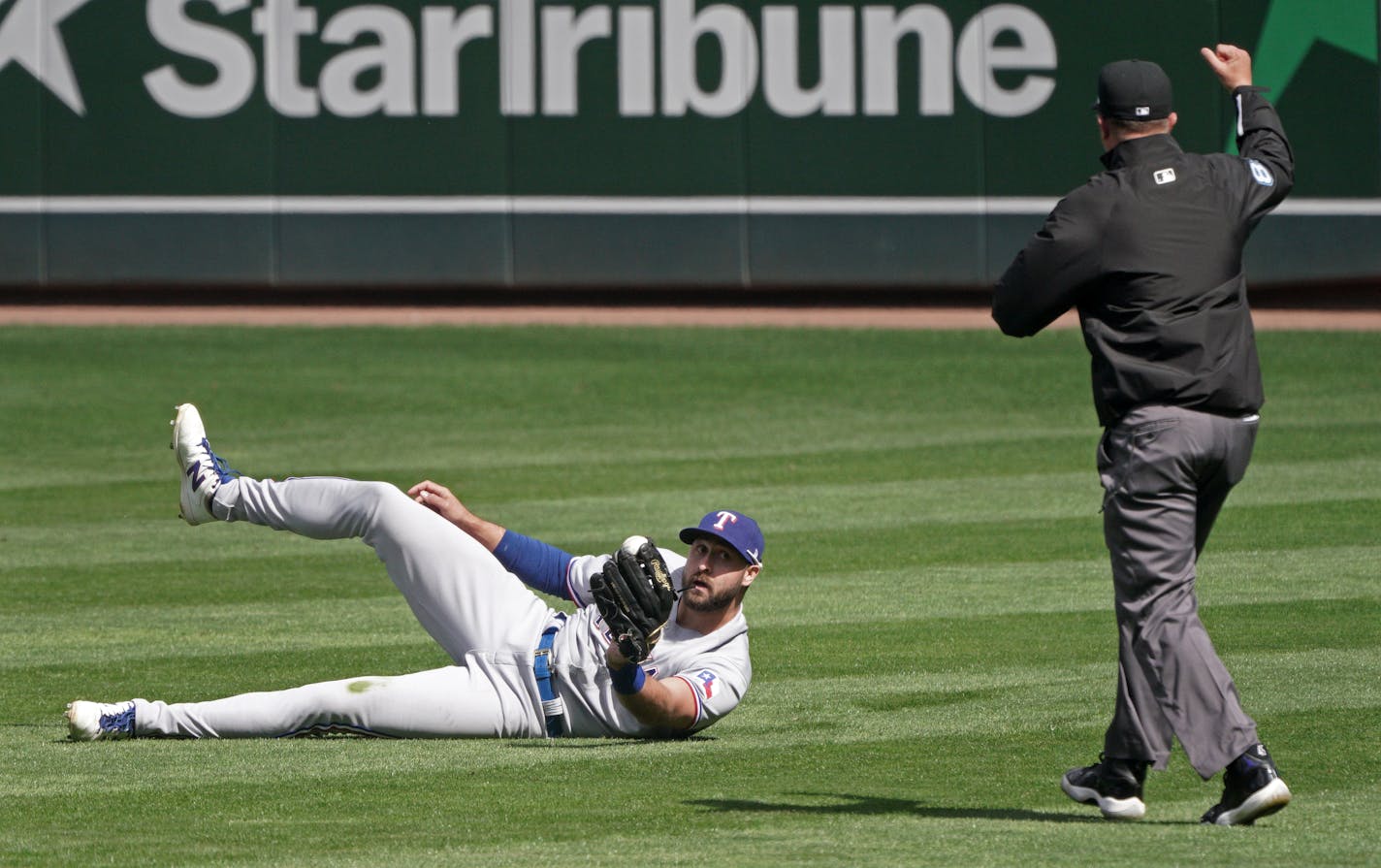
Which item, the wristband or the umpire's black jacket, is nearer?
the umpire's black jacket

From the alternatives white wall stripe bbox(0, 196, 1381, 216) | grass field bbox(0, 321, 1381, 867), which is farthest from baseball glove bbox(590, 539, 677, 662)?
white wall stripe bbox(0, 196, 1381, 216)

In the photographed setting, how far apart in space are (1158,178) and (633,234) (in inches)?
625

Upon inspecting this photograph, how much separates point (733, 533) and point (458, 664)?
102 cm

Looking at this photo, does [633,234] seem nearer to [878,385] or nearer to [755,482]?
[878,385]

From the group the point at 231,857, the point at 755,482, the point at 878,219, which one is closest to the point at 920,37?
the point at 878,219

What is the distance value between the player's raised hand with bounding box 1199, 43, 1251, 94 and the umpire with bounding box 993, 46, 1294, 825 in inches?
18.4

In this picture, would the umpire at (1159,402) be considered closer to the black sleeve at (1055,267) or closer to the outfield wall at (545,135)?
the black sleeve at (1055,267)

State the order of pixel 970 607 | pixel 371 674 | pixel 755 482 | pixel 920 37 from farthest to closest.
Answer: pixel 920 37, pixel 755 482, pixel 970 607, pixel 371 674

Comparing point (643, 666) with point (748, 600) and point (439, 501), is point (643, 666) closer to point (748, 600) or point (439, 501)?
point (439, 501)

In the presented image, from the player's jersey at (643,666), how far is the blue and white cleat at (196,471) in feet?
4.29

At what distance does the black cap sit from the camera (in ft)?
18.1

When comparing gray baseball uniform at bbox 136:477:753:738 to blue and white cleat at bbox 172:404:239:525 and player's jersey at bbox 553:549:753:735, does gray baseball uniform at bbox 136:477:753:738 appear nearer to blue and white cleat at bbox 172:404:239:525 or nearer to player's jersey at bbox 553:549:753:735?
player's jersey at bbox 553:549:753:735

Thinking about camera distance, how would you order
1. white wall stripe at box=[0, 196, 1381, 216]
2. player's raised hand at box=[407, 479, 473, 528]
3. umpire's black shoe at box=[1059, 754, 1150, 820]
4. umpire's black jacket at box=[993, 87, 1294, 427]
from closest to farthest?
1. umpire's black jacket at box=[993, 87, 1294, 427]
2. umpire's black shoe at box=[1059, 754, 1150, 820]
3. player's raised hand at box=[407, 479, 473, 528]
4. white wall stripe at box=[0, 196, 1381, 216]

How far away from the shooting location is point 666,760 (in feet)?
20.9
